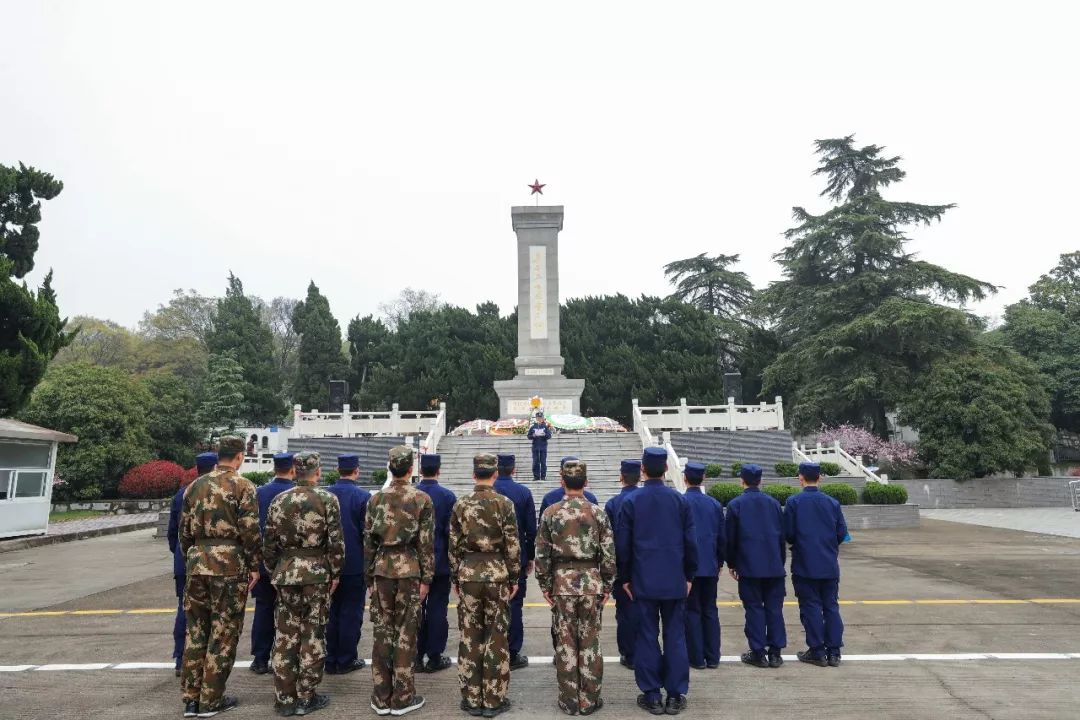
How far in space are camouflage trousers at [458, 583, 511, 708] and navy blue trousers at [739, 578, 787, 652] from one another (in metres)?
2.25

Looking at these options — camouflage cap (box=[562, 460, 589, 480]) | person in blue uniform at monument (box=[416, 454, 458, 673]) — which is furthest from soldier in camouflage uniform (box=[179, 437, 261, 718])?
camouflage cap (box=[562, 460, 589, 480])

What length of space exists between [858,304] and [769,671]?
28512 millimetres

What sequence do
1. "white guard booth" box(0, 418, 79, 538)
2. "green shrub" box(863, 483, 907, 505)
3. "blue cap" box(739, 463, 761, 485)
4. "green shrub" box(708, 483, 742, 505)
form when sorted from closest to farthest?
1. "blue cap" box(739, 463, 761, 485)
2. "white guard booth" box(0, 418, 79, 538)
3. "green shrub" box(708, 483, 742, 505)
4. "green shrub" box(863, 483, 907, 505)

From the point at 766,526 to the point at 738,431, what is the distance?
61.9 ft

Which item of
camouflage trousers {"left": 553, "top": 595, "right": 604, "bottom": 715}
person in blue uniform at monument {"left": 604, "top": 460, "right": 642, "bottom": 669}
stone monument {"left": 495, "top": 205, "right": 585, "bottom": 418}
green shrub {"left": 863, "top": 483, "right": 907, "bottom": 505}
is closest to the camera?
camouflage trousers {"left": 553, "top": 595, "right": 604, "bottom": 715}

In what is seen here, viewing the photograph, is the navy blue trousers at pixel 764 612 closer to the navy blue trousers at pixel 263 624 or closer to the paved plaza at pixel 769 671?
the paved plaza at pixel 769 671

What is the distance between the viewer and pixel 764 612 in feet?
18.6

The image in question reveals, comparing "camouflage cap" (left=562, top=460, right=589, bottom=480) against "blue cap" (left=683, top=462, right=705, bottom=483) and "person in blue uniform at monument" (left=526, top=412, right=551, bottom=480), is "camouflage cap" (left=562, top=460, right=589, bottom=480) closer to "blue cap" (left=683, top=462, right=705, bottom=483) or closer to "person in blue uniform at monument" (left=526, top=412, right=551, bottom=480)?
"blue cap" (left=683, top=462, right=705, bottom=483)

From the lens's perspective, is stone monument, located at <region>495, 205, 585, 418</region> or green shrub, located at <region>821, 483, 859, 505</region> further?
stone monument, located at <region>495, 205, 585, 418</region>

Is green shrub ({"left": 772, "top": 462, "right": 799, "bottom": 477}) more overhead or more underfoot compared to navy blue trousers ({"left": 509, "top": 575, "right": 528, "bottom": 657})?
more overhead

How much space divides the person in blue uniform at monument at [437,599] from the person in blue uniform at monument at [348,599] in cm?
53

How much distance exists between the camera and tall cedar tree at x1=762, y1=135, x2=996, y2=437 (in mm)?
27266

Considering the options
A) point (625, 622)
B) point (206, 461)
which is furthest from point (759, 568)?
point (206, 461)

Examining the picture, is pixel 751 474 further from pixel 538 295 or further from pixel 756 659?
pixel 538 295
